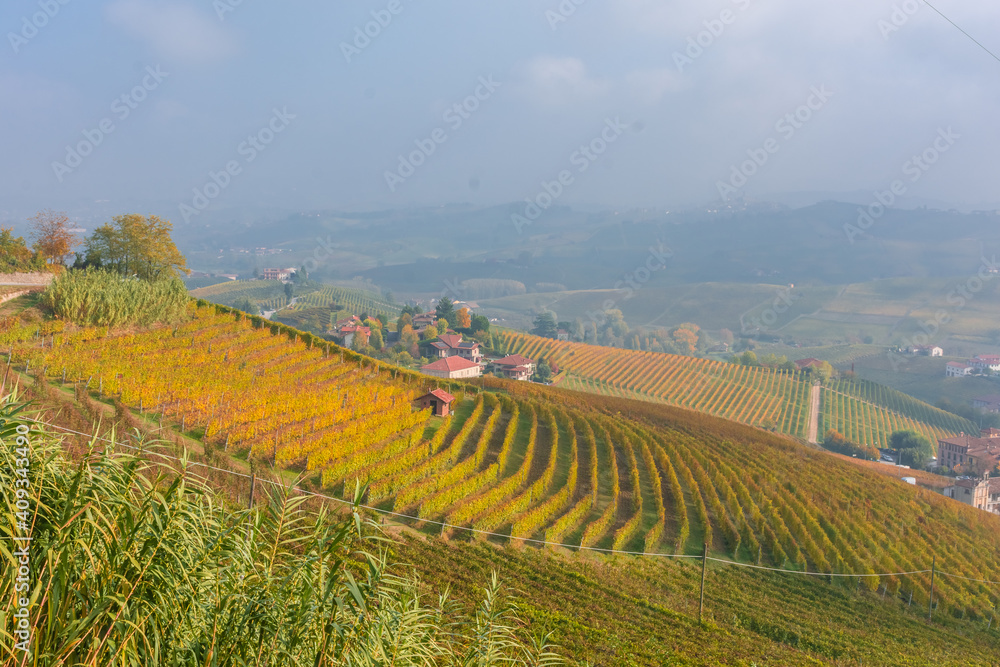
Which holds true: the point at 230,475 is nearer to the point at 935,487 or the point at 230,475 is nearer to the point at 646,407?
the point at 646,407

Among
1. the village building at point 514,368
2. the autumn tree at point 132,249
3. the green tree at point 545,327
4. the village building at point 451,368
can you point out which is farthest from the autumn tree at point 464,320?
the autumn tree at point 132,249

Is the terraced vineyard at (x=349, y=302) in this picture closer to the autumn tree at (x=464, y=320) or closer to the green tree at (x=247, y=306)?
the green tree at (x=247, y=306)

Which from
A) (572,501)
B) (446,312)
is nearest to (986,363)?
(446,312)

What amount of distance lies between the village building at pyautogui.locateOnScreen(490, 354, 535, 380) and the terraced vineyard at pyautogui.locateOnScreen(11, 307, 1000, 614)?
33.4 m

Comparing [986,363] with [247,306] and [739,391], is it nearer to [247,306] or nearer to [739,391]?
[739,391]

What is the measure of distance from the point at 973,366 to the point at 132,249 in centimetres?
13460

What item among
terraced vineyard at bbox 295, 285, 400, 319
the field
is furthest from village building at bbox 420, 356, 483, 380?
the field

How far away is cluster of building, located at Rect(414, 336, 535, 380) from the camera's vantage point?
54.6 m

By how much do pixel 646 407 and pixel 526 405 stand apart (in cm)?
1161

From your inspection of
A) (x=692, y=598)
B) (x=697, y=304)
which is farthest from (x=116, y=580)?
(x=697, y=304)

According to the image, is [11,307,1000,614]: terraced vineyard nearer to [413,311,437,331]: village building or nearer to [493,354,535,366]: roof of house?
[493,354,535,366]: roof of house

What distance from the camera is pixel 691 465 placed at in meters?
25.6

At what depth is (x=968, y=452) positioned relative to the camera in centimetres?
5906

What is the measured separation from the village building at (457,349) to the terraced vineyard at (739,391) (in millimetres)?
9515
